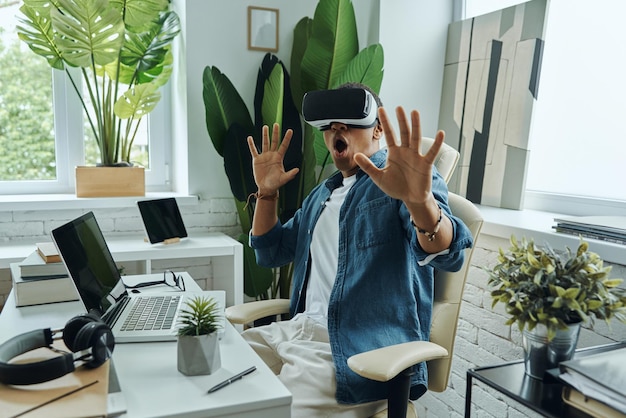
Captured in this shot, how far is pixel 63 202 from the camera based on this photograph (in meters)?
2.63

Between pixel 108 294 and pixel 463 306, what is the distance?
1461mm

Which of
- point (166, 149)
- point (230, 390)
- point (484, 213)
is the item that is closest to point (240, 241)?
point (166, 149)

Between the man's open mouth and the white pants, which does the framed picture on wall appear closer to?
the man's open mouth

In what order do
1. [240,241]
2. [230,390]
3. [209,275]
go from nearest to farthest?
1. [230,390]
2. [240,241]
3. [209,275]

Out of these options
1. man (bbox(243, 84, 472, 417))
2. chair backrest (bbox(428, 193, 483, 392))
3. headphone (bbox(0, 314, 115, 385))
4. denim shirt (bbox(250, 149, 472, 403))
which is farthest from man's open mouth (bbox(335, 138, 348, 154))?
headphone (bbox(0, 314, 115, 385))

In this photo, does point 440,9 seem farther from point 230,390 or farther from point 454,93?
point 230,390

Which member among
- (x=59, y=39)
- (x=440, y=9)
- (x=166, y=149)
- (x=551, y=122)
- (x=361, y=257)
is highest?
(x=440, y=9)

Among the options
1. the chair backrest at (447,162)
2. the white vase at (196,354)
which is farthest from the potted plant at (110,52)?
the white vase at (196,354)

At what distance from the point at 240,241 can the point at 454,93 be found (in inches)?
52.8

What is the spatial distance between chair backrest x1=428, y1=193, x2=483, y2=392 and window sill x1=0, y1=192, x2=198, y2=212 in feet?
5.37

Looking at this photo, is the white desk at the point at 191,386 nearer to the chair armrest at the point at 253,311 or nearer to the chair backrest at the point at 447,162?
the chair armrest at the point at 253,311

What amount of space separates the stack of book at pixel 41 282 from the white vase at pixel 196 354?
2.06ft

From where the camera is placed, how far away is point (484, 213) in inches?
90.0

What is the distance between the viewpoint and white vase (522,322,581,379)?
1199mm
